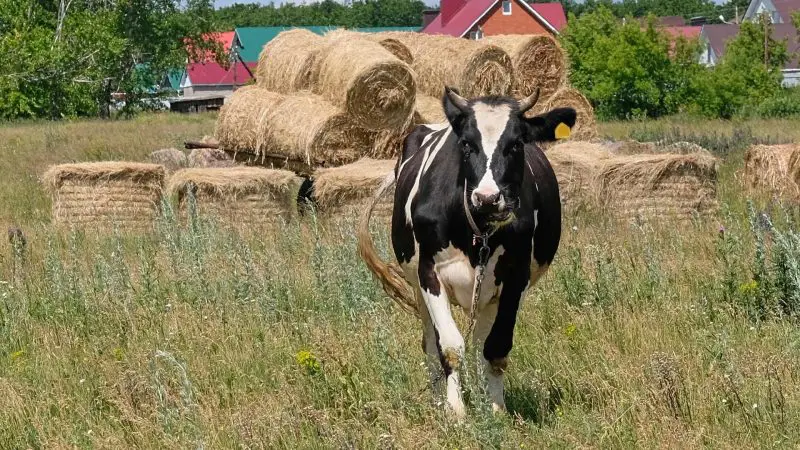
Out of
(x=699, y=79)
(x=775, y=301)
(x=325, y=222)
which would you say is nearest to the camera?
(x=775, y=301)

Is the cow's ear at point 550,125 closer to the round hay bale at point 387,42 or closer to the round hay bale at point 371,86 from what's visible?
the round hay bale at point 371,86

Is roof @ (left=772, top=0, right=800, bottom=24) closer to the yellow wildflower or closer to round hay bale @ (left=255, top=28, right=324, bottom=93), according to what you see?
round hay bale @ (left=255, top=28, right=324, bottom=93)

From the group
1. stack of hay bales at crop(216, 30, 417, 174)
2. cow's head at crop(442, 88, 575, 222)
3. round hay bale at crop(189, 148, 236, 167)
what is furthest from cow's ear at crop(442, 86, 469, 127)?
round hay bale at crop(189, 148, 236, 167)

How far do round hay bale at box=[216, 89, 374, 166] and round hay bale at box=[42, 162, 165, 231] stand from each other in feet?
4.61

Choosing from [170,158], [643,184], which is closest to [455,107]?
[643,184]

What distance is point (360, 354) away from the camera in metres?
6.13

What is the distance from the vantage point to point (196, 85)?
96125 millimetres

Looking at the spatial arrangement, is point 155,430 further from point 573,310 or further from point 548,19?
point 548,19

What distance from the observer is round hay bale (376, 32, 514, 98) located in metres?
13.7

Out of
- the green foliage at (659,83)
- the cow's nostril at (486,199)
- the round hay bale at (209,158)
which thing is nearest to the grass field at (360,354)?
the cow's nostril at (486,199)

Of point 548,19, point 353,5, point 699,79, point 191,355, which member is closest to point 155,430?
point 191,355

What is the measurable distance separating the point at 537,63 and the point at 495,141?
9.67 metres

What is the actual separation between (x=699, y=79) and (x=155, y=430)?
4001 centimetres

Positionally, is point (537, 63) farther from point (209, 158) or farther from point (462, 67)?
point (209, 158)
